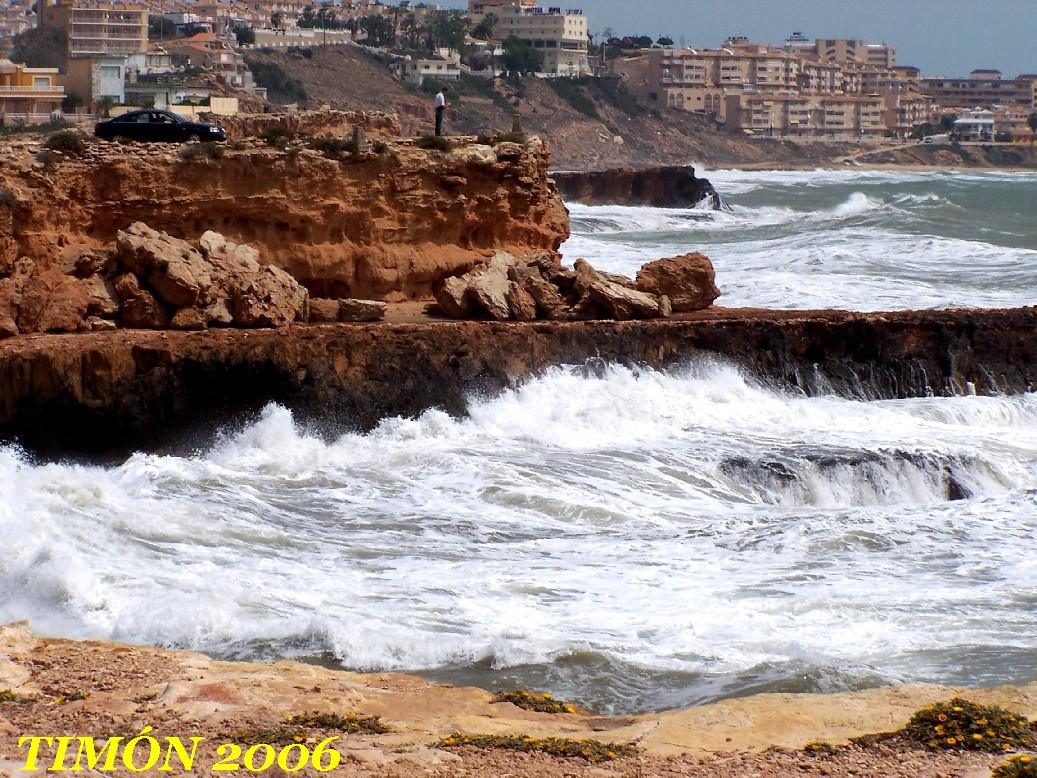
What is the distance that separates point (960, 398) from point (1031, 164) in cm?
11134

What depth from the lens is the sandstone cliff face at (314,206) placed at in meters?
18.0

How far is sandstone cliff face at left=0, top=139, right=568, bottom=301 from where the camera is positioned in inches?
707

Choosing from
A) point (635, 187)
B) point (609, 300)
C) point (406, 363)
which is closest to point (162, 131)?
point (406, 363)

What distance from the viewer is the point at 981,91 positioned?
577 feet

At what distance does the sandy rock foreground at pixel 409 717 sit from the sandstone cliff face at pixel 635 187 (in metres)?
53.2

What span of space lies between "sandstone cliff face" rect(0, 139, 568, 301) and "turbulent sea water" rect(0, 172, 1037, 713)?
10.3 feet

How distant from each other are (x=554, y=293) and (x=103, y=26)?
95954 mm

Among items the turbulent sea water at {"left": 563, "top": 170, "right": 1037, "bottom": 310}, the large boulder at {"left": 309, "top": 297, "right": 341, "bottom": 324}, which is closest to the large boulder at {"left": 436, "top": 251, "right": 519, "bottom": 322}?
the large boulder at {"left": 309, "top": 297, "right": 341, "bottom": 324}

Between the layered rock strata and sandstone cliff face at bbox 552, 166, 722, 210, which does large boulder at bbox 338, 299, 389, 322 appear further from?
sandstone cliff face at bbox 552, 166, 722, 210

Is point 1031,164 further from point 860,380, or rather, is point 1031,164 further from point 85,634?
point 85,634

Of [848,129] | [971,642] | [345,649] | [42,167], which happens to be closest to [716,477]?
[971,642]

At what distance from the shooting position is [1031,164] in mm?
123000

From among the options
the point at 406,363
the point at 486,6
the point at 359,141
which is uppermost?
the point at 486,6

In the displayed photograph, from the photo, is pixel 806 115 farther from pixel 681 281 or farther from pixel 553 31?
pixel 681 281
